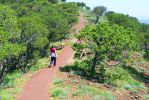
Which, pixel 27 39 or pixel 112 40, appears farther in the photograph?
pixel 27 39

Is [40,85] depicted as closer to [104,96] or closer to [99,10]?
[104,96]

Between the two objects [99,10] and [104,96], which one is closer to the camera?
[104,96]

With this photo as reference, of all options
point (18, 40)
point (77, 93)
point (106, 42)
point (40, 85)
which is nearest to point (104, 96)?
point (77, 93)

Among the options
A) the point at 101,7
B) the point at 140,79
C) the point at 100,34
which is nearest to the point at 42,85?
the point at 100,34

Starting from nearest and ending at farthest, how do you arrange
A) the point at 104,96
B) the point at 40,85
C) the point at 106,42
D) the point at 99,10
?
the point at 104,96 < the point at 40,85 < the point at 106,42 < the point at 99,10

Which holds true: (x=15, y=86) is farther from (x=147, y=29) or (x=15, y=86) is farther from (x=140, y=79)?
(x=147, y=29)

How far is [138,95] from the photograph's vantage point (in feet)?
107

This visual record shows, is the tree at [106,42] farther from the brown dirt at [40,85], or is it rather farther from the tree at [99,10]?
the tree at [99,10]

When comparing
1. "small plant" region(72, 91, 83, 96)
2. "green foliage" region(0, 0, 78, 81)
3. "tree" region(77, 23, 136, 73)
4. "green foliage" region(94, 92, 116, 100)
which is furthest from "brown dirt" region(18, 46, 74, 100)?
"tree" region(77, 23, 136, 73)

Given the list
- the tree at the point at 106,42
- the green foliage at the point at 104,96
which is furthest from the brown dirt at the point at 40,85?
the tree at the point at 106,42

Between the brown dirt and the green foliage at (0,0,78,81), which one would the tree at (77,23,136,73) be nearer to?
the brown dirt

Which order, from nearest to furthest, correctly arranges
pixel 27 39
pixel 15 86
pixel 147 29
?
pixel 15 86 < pixel 27 39 < pixel 147 29

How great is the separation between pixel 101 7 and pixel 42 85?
97.0 meters

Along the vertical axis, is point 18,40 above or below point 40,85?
above
